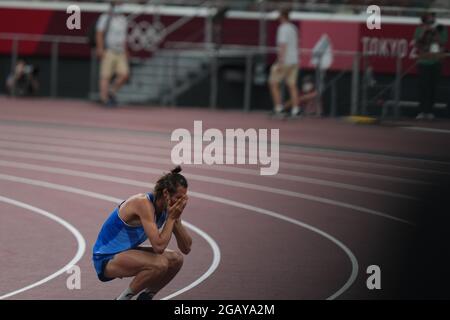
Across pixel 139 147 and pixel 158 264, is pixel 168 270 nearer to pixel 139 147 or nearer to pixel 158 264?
pixel 158 264

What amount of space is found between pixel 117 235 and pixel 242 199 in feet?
17.3

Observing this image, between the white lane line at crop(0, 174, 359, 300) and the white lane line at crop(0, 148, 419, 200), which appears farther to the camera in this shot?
the white lane line at crop(0, 148, 419, 200)

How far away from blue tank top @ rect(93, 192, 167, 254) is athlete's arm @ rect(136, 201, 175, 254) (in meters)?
0.17

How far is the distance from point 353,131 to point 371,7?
3355 mm

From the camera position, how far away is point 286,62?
21.9 metres

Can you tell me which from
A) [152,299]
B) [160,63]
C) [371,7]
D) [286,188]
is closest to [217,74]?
[160,63]

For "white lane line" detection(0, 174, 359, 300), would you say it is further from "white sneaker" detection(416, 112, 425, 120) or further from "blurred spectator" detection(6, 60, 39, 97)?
"blurred spectator" detection(6, 60, 39, 97)

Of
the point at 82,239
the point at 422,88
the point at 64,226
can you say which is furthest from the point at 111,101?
the point at 82,239

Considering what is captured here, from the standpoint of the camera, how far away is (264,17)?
2617cm

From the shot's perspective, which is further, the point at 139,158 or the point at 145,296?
the point at 139,158

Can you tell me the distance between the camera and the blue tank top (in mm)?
8422

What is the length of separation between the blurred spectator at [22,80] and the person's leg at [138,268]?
18819 mm

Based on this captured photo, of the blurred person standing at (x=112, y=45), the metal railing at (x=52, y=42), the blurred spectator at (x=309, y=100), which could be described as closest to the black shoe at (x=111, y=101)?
the blurred person standing at (x=112, y=45)

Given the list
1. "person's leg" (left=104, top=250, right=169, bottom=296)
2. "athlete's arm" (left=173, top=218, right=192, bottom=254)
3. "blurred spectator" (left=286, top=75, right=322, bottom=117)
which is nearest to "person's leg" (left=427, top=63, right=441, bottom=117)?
"blurred spectator" (left=286, top=75, right=322, bottom=117)
